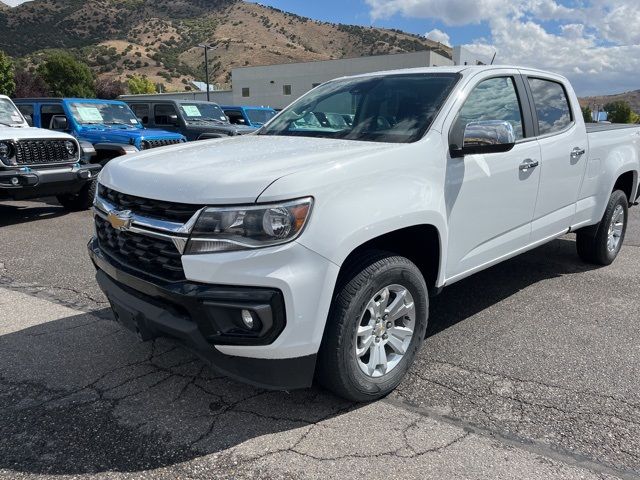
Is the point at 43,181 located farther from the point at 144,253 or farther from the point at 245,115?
the point at 245,115

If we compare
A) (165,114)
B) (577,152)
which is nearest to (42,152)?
(165,114)

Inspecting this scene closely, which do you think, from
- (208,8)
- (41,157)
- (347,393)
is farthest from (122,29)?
(347,393)

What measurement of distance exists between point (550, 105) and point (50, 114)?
30.6 ft

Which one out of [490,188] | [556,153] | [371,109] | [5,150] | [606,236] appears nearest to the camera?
[490,188]

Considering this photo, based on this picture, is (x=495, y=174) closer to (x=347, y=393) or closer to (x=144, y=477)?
(x=347, y=393)

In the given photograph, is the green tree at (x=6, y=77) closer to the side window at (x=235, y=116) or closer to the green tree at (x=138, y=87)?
the green tree at (x=138, y=87)

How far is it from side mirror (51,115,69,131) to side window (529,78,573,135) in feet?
28.8

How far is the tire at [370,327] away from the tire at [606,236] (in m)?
3.12

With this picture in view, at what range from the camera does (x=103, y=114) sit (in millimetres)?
10703

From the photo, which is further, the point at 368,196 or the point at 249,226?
the point at 368,196

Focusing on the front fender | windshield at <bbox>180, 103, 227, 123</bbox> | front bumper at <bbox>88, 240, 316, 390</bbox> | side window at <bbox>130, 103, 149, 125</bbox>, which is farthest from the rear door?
side window at <bbox>130, 103, 149, 125</bbox>

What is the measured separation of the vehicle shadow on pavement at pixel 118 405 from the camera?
8.53ft

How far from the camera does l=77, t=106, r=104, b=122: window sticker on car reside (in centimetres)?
1035

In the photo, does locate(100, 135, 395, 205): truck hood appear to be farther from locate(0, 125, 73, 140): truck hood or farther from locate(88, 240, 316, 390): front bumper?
locate(0, 125, 73, 140): truck hood
